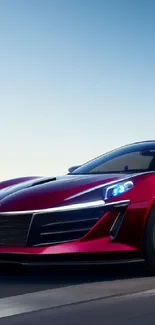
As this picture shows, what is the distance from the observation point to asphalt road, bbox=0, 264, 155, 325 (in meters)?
4.74

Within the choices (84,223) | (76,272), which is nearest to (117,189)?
(84,223)

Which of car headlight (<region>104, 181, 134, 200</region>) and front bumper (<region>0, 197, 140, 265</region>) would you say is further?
car headlight (<region>104, 181, 134, 200</region>)

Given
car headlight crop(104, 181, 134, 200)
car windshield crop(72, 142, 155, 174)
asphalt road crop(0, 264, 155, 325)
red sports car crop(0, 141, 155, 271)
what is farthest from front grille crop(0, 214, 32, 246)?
car windshield crop(72, 142, 155, 174)

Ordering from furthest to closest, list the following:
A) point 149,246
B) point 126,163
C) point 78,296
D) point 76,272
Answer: point 126,163 → point 76,272 → point 149,246 → point 78,296

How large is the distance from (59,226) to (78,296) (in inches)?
39.5

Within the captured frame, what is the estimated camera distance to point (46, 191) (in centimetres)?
668

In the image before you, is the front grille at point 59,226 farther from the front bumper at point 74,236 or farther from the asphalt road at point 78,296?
the asphalt road at point 78,296

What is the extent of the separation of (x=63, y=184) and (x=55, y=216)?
0.49 metres

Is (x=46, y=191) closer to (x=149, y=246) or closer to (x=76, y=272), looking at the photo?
(x=76, y=272)

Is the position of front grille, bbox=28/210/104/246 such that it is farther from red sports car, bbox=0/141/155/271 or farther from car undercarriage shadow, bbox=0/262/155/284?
car undercarriage shadow, bbox=0/262/155/284

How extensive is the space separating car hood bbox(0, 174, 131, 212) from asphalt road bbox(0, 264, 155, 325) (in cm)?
68

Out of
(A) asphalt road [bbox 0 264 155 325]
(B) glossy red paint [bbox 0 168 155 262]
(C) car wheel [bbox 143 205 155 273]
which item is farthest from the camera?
(C) car wheel [bbox 143 205 155 273]

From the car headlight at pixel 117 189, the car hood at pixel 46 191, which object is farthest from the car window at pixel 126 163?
the car headlight at pixel 117 189

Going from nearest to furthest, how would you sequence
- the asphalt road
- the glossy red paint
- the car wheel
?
the asphalt road
the glossy red paint
the car wheel
